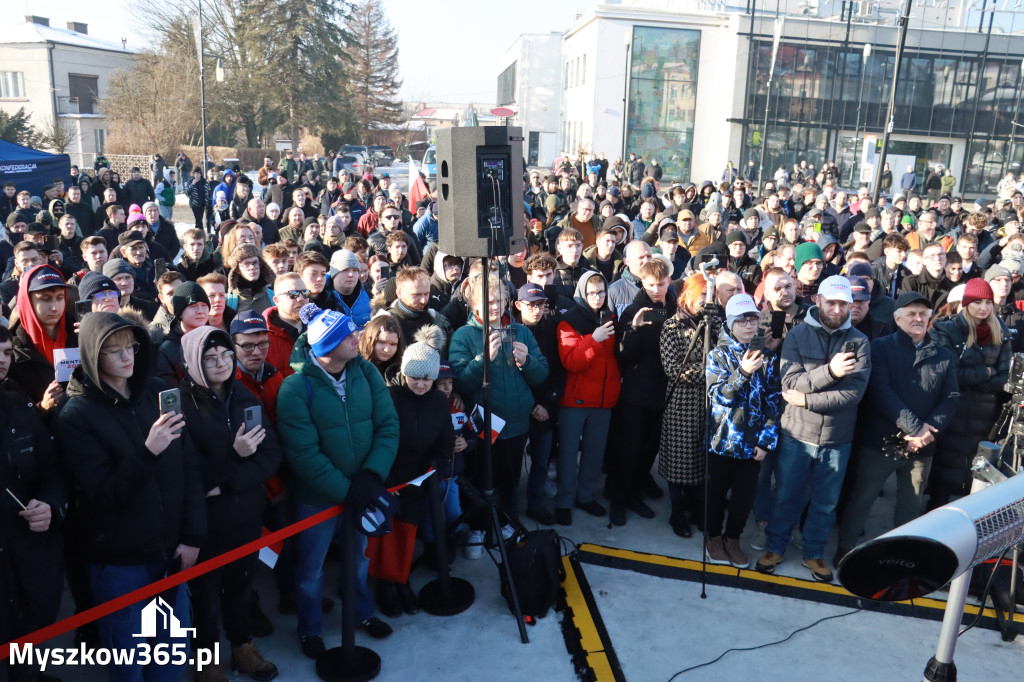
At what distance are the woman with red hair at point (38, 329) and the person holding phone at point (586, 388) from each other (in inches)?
Answer: 129

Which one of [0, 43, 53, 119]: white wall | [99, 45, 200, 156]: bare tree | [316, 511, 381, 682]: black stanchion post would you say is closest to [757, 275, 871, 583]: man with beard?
[316, 511, 381, 682]: black stanchion post

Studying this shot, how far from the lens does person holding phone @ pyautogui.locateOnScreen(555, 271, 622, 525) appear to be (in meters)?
5.47

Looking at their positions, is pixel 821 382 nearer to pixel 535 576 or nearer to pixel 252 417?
pixel 535 576

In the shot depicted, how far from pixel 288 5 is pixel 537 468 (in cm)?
4599

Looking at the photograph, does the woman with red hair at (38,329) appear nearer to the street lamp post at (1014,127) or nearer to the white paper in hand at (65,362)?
the white paper in hand at (65,362)

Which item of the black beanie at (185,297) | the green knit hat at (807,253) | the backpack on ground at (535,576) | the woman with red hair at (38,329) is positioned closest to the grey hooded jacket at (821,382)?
the green knit hat at (807,253)

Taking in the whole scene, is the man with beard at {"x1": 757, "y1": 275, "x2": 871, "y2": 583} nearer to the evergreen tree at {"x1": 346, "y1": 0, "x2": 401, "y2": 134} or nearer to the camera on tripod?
the camera on tripod

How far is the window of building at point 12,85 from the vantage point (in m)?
50.2

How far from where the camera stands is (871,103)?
40281mm

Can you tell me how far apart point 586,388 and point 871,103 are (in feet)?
136

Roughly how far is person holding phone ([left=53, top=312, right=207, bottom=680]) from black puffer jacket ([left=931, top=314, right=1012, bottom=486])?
15.9 feet

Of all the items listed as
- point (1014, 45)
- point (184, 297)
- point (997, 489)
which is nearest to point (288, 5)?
point (1014, 45)

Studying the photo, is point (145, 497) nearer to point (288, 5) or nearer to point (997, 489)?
point (997, 489)

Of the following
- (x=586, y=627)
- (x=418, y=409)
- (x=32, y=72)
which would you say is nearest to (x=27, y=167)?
(x=418, y=409)
